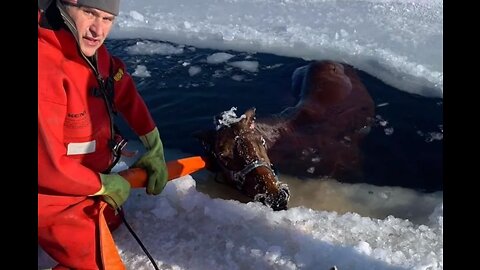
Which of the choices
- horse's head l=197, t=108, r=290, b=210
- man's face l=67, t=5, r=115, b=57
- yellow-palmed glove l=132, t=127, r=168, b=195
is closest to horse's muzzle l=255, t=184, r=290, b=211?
horse's head l=197, t=108, r=290, b=210

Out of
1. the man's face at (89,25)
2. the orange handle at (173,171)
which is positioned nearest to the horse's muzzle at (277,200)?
the orange handle at (173,171)

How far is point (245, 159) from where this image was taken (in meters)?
3.16

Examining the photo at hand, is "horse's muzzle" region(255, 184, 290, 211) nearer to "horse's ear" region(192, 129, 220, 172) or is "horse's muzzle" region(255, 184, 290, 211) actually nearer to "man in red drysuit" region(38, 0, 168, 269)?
"horse's ear" region(192, 129, 220, 172)

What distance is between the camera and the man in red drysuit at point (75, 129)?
2107mm

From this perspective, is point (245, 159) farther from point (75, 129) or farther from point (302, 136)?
point (75, 129)

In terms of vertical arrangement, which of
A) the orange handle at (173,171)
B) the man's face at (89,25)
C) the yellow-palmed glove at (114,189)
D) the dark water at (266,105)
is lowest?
the dark water at (266,105)

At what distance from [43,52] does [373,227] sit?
1821 mm


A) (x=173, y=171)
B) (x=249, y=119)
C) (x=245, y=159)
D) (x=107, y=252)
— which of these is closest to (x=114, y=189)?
(x=107, y=252)

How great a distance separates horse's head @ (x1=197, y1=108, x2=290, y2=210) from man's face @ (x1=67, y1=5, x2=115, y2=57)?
3.79 feet

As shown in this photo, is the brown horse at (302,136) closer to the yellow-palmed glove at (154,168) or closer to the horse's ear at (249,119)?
the horse's ear at (249,119)

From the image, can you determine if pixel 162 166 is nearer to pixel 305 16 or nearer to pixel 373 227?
pixel 373 227

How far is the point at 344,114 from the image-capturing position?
4.27 meters

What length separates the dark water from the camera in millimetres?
3826
